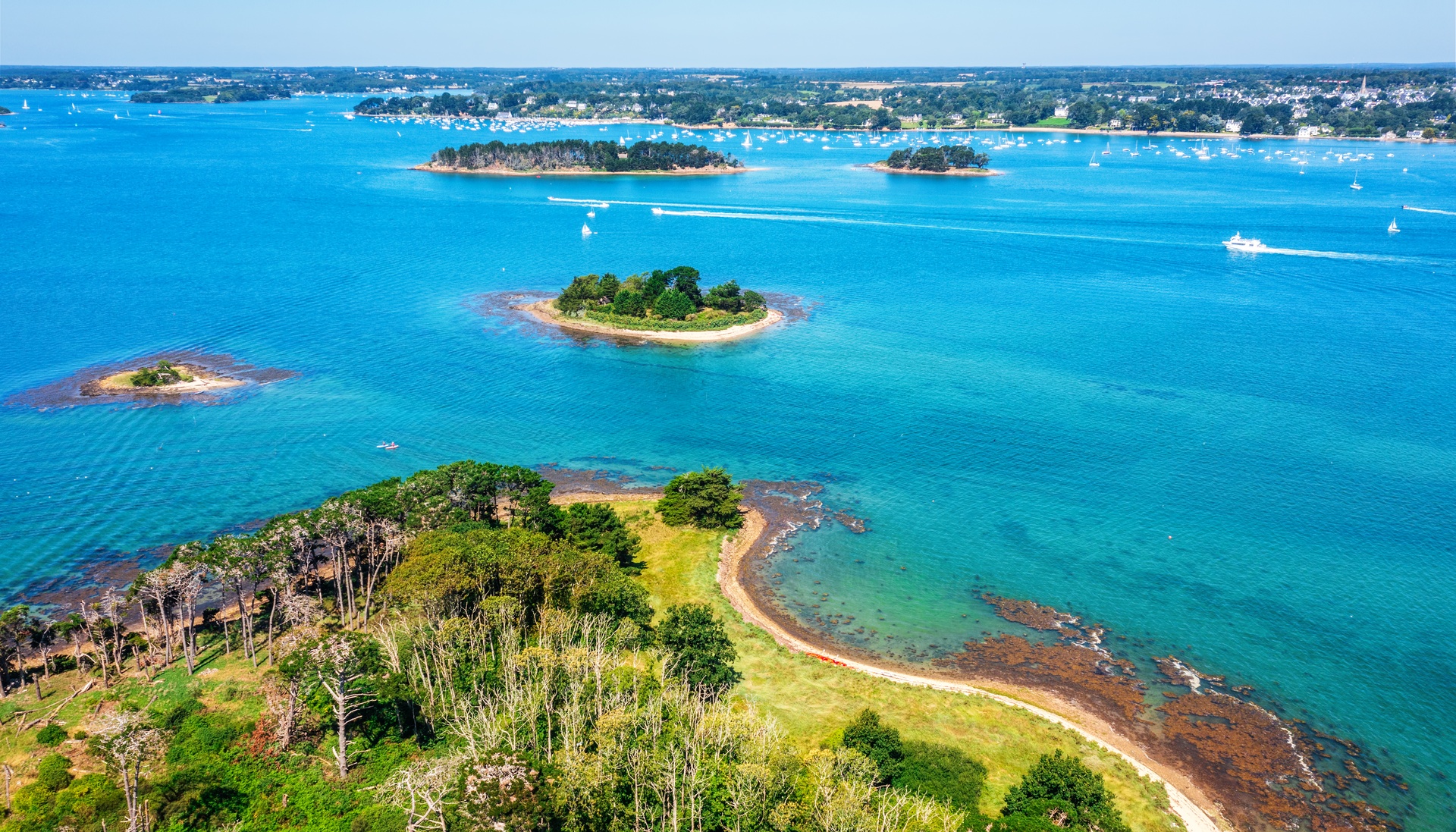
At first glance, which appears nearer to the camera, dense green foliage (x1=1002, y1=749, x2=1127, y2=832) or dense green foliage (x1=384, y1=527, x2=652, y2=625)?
dense green foliage (x1=1002, y1=749, x2=1127, y2=832)

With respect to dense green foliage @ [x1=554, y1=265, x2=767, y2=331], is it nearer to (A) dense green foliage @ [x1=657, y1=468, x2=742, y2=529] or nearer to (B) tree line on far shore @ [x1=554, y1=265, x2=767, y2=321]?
(B) tree line on far shore @ [x1=554, y1=265, x2=767, y2=321]

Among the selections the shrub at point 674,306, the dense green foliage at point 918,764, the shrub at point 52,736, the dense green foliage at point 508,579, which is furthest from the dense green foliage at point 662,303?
the shrub at point 52,736

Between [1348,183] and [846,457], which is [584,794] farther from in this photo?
[1348,183]

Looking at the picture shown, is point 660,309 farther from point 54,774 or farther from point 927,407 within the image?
point 54,774

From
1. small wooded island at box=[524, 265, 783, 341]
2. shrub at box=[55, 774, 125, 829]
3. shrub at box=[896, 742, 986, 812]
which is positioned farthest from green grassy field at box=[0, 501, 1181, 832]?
small wooded island at box=[524, 265, 783, 341]

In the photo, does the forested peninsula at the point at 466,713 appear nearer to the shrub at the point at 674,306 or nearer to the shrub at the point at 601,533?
the shrub at the point at 601,533

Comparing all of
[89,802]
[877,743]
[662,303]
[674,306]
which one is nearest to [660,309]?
[662,303]
